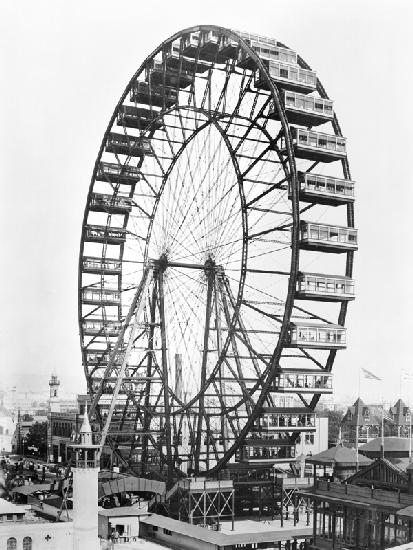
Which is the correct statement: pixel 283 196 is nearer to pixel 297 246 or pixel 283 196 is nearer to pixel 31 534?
pixel 297 246

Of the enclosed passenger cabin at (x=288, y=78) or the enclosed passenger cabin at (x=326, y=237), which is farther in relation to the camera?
the enclosed passenger cabin at (x=288, y=78)

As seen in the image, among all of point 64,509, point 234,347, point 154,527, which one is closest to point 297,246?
point 234,347

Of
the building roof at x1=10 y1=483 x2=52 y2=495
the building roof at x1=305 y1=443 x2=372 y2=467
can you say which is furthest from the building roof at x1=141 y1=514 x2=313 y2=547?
the building roof at x1=10 y1=483 x2=52 y2=495

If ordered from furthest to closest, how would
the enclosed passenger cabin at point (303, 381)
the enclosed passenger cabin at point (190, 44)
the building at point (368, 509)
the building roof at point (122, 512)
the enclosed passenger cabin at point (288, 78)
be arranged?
the enclosed passenger cabin at point (190, 44)
the building roof at point (122, 512)
the enclosed passenger cabin at point (288, 78)
the enclosed passenger cabin at point (303, 381)
the building at point (368, 509)

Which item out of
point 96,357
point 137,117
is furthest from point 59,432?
point 137,117

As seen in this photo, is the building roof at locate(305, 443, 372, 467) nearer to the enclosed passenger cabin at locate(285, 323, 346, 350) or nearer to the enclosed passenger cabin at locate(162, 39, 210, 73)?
the enclosed passenger cabin at locate(285, 323, 346, 350)

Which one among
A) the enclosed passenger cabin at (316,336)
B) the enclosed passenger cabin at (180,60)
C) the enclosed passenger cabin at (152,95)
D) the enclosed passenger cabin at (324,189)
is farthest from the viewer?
the enclosed passenger cabin at (152,95)

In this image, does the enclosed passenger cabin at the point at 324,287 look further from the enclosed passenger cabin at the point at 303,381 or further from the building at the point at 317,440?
the building at the point at 317,440

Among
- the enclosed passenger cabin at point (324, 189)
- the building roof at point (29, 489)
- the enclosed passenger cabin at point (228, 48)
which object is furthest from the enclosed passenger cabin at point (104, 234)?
the enclosed passenger cabin at point (324, 189)
